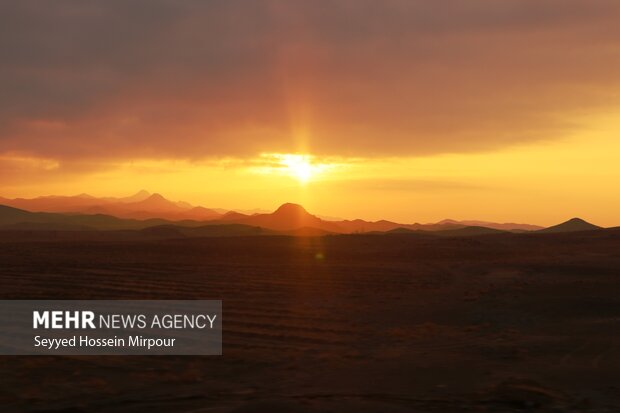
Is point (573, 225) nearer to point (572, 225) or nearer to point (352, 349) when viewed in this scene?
point (572, 225)

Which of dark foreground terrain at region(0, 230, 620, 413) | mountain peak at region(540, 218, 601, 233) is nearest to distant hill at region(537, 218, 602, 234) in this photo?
mountain peak at region(540, 218, 601, 233)

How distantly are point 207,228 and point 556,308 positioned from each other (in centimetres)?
14585

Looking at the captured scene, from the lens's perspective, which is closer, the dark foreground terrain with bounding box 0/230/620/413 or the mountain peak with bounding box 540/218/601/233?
the dark foreground terrain with bounding box 0/230/620/413

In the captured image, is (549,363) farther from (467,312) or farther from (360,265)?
(360,265)

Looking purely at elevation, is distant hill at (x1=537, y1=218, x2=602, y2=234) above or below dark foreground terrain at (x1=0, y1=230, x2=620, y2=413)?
above

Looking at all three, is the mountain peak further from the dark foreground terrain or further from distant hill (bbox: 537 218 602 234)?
the dark foreground terrain

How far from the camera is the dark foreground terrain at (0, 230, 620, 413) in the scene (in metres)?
11.2

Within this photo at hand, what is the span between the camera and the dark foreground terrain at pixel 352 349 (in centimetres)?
1124

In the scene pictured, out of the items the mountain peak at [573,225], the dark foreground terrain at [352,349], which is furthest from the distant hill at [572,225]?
the dark foreground terrain at [352,349]

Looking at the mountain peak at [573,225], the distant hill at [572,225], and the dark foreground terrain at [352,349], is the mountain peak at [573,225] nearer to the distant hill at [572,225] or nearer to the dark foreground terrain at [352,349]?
the distant hill at [572,225]

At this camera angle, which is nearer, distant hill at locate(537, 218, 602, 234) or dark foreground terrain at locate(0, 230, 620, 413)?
dark foreground terrain at locate(0, 230, 620, 413)

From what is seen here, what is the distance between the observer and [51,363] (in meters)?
13.9

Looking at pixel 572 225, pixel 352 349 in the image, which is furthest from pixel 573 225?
pixel 352 349

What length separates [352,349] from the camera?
54.0ft
